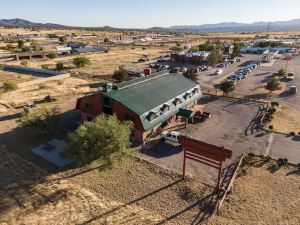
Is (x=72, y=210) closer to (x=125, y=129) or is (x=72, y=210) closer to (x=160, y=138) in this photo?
(x=125, y=129)

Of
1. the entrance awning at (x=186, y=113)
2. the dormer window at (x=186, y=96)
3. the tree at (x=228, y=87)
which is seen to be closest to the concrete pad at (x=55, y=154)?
the entrance awning at (x=186, y=113)

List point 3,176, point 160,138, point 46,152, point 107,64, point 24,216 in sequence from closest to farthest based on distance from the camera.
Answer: point 24,216 < point 3,176 < point 46,152 < point 160,138 < point 107,64

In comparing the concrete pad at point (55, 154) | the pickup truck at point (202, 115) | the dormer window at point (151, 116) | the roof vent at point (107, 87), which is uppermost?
the roof vent at point (107, 87)

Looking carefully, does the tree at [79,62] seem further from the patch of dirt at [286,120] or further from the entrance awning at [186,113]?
the patch of dirt at [286,120]

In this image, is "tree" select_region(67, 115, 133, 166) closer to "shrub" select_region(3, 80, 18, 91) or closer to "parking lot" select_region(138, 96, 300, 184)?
"parking lot" select_region(138, 96, 300, 184)

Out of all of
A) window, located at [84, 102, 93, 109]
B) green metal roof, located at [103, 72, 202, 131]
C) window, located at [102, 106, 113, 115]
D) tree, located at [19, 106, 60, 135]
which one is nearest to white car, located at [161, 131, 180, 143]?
green metal roof, located at [103, 72, 202, 131]

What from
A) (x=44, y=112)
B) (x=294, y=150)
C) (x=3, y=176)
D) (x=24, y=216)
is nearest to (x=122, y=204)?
(x=24, y=216)

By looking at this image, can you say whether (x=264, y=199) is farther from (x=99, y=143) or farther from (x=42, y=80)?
(x=42, y=80)
